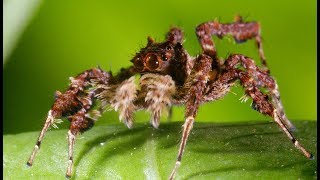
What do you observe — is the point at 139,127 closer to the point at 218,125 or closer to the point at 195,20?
the point at 218,125

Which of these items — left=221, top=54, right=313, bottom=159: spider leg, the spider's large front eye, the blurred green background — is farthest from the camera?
the blurred green background

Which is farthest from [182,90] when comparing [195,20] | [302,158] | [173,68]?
[195,20]

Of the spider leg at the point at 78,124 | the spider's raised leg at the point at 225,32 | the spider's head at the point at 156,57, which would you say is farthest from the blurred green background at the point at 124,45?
the spider leg at the point at 78,124

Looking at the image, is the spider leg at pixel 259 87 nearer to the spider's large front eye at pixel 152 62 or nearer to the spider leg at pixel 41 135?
the spider's large front eye at pixel 152 62

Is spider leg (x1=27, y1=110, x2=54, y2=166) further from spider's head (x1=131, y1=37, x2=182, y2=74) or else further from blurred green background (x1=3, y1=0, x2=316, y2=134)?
blurred green background (x1=3, y1=0, x2=316, y2=134)

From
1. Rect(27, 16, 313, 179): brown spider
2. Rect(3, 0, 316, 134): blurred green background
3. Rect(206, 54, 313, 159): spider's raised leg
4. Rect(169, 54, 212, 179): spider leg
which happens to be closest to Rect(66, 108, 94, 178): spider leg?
Rect(27, 16, 313, 179): brown spider

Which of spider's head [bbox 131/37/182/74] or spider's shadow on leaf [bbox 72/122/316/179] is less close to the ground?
spider's head [bbox 131/37/182/74]

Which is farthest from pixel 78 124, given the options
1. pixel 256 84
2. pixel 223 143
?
pixel 256 84
